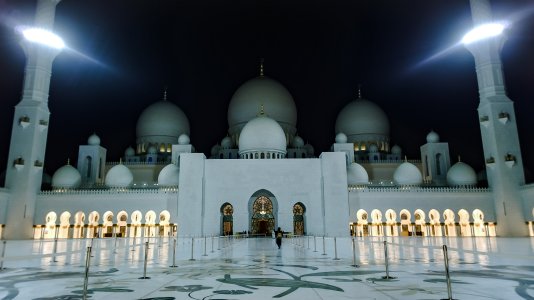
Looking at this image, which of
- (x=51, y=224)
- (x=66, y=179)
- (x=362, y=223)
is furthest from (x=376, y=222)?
(x=66, y=179)

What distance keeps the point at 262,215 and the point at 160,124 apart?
16.4 meters

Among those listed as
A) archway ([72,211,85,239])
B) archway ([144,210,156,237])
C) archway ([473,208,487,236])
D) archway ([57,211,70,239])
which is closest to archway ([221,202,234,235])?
archway ([144,210,156,237])

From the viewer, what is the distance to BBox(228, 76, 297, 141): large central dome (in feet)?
116

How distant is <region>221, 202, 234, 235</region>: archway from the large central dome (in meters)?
9.86

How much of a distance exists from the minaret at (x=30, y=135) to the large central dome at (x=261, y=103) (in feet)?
52.6

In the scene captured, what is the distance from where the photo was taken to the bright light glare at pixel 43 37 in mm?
27984

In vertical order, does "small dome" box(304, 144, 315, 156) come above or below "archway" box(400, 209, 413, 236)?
above

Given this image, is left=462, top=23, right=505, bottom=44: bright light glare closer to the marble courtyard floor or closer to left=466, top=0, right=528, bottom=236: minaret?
left=466, top=0, right=528, bottom=236: minaret

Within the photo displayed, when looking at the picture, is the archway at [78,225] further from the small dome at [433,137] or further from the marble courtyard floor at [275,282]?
the small dome at [433,137]

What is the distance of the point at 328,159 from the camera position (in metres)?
27.9

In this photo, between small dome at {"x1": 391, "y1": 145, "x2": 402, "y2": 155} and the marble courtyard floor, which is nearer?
the marble courtyard floor

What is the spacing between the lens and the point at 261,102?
35250mm

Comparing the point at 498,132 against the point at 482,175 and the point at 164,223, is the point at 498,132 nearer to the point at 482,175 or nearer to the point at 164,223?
the point at 482,175

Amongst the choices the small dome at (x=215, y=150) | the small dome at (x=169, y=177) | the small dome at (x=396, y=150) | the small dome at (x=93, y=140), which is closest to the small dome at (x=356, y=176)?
the small dome at (x=396, y=150)
